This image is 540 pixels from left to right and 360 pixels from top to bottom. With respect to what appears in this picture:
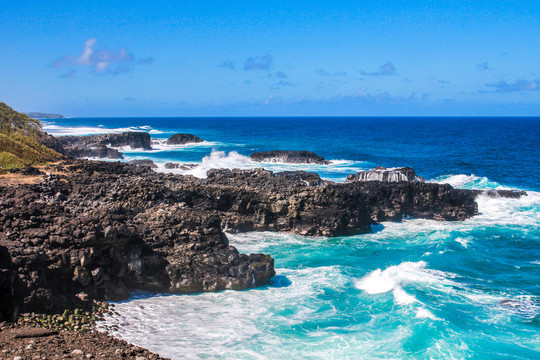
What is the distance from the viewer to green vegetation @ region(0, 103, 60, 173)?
114ft

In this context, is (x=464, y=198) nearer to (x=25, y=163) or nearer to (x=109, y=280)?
(x=109, y=280)

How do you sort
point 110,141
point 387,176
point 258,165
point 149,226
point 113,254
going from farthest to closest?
point 110,141
point 258,165
point 387,176
point 149,226
point 113,254

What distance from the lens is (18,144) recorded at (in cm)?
3919

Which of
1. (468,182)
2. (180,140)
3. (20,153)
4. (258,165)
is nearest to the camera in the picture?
(20,153)

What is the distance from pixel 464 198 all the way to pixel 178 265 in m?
25.4

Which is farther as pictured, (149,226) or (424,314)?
(149,226)

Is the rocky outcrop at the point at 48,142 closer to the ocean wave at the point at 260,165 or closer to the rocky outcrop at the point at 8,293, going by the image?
the ocean wave at the point at 260,165

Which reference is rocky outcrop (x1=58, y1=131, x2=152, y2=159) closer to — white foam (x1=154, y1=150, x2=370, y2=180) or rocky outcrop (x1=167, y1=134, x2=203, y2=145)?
rocky outcrop (x1=167, y1=134, x2=203, y2=145)

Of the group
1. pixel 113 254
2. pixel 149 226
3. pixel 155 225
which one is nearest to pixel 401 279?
pixel 155 225

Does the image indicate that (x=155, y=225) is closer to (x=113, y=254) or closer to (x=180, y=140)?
(x=113, y=254)

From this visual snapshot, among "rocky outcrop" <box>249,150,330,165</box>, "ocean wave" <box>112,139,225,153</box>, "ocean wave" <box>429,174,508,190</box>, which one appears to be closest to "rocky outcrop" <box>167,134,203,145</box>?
"ocean wave" <box>112,139,225,153</box>

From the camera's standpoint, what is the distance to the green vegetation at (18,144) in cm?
3462

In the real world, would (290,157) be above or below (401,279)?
above

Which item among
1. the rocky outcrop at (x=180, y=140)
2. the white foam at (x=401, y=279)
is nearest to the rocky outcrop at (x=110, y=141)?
the rocky outcrop at (x=180, y=140)
